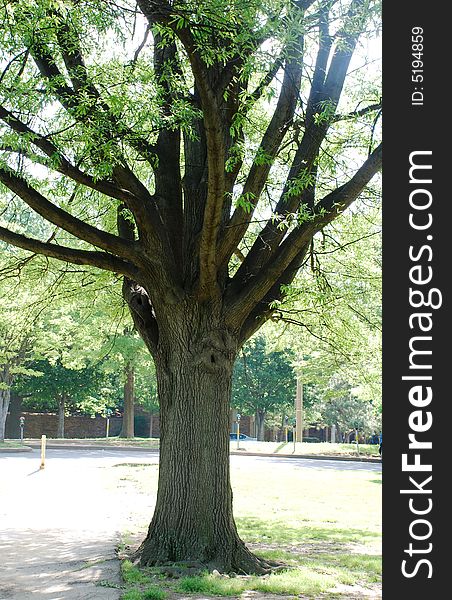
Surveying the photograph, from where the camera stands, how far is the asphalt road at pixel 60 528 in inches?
285

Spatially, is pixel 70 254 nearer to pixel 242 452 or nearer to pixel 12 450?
pixel 12 450

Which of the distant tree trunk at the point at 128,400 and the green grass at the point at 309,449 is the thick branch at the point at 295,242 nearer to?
the green grass at the point at 309,449

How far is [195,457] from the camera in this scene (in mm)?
8156

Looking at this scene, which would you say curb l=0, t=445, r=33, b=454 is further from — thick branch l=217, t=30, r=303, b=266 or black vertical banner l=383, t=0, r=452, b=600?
black vertical banner l=383, t=0, r=452, b=600

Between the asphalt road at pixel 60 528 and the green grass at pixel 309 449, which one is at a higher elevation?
the asphalt road at pixel 60 528

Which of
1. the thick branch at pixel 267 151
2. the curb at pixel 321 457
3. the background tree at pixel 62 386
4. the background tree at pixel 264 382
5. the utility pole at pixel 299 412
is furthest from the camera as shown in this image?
the background tree at pixel 264 382

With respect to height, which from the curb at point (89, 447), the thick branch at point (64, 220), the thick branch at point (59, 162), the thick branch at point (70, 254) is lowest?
the curb at point (89, 447)

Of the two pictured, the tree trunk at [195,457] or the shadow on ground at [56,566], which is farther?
the tree trunk at [195,457]

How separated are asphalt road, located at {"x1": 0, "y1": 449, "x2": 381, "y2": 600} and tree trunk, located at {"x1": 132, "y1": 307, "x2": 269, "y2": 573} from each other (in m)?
0.78

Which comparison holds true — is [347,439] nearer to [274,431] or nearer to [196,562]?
[274,431]

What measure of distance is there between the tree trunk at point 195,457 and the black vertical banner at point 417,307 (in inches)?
142

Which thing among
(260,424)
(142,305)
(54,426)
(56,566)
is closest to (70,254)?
(142,305)

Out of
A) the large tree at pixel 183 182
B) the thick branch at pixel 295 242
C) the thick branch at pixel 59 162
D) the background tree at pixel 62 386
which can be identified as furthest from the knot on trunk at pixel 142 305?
the background tree at pixel 62 386

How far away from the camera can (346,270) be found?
1193cm
